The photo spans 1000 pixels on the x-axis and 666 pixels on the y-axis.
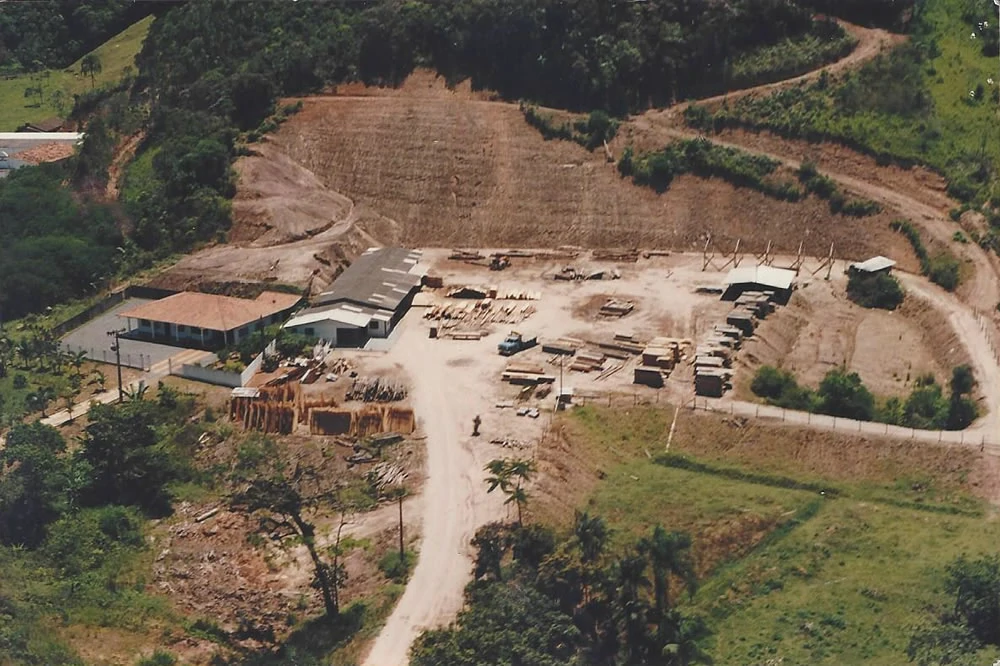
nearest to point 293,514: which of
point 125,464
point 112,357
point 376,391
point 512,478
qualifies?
point 512,478

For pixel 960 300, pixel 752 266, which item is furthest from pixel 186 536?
pixel 960 300

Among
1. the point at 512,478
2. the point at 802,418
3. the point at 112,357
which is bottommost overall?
the point at 512,478

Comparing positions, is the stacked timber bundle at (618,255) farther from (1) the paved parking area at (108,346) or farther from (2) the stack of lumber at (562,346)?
(1) the paved parking area at (108,346)

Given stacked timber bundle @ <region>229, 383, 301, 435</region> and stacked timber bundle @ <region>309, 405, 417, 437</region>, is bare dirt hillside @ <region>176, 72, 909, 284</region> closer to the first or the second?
stacked timber bundle @ <region>229, 383, 301, 435</region>

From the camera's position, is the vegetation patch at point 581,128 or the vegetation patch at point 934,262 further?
the vegetation patch at point 581,128

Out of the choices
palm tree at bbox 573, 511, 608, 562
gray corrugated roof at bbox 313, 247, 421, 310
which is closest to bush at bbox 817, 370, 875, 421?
palm tree at bbox 573, 511, 608, 562

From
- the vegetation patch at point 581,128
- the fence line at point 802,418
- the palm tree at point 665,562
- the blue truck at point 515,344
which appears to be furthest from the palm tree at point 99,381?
the vegetation patch at point 581,128

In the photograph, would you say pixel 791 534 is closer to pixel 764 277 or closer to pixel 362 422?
pixel 362 422
